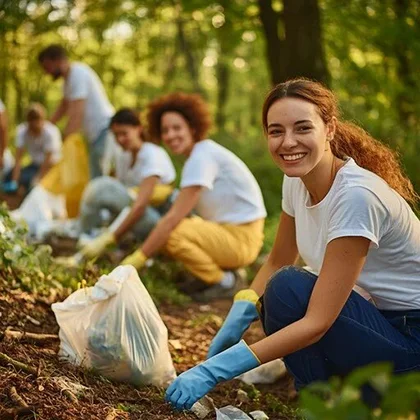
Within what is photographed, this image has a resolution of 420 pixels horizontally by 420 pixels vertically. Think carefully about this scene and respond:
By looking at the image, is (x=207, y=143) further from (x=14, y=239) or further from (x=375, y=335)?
(x=375, y=335)

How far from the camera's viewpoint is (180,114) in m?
4.52

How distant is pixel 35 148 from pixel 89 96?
2117 mm

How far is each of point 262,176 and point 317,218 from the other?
5.79m

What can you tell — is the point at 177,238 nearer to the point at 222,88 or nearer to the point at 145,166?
the point at 145,166

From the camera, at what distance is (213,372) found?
235cm

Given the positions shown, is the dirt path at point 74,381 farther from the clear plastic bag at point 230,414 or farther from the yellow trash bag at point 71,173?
the yellow trash bag at point 71,173

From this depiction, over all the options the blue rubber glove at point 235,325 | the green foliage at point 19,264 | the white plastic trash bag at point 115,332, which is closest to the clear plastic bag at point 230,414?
the white plastic trash bag at point 115,332

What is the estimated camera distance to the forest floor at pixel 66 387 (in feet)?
7.41

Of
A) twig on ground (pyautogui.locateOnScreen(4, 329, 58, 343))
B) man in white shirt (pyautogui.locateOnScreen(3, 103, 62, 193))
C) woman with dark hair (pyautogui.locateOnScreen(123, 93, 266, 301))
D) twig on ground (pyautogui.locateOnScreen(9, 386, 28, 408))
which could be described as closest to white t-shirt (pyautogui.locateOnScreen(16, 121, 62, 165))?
man in white shirt (pyautogui.locateOnScreen(3, 103, 62, 193))

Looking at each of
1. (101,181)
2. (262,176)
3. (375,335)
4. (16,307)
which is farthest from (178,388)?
(262,176)

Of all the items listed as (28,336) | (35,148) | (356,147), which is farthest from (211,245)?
(35,148)

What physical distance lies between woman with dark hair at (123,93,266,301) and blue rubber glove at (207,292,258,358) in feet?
4.58

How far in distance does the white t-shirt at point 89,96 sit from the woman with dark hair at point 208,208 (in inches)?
87.0

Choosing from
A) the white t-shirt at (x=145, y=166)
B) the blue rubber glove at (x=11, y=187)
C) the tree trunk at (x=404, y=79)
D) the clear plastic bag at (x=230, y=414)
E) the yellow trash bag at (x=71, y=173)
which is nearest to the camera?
the clear plastic bag at (x=230, y=414)
